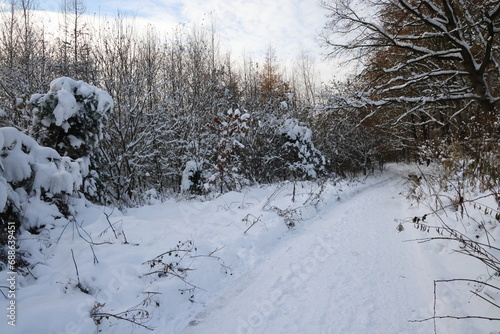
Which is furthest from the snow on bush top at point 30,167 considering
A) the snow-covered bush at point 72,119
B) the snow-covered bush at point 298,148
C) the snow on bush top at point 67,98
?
the snow-covered bush at point 298,148

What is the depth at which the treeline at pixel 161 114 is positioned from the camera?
9383 millimetres

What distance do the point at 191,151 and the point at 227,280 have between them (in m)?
8.49

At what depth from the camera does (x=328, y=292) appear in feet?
10.7

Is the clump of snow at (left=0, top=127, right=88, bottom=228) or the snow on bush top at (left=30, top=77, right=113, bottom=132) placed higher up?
the snow on bush top at (left=30, top=77, right=113, bottom=132)

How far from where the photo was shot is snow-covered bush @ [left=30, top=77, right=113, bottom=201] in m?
5.01

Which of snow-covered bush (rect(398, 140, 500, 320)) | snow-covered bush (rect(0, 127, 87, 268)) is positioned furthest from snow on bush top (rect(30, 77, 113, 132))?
snow-covered bush (rect(398, 140, 500, 320))

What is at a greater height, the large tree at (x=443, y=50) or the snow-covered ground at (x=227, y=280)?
the large tree at (x=443, y=50)

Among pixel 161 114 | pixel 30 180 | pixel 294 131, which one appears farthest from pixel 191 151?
pixel 30 180

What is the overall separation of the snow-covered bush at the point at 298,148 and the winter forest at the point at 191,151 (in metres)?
0.08

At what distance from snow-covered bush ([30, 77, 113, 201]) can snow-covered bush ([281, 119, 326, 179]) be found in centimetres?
973

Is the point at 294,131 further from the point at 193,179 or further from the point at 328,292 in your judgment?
the point at 328,292

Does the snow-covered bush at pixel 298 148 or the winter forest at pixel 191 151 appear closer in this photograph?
the winter forest at pixel 191 151

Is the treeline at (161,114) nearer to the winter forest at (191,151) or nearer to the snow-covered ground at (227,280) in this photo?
the winter forest at (191,151)

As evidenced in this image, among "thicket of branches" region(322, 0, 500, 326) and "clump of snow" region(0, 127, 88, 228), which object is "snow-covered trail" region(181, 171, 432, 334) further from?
"clump of snow" region(0, 127, 88, 228)
